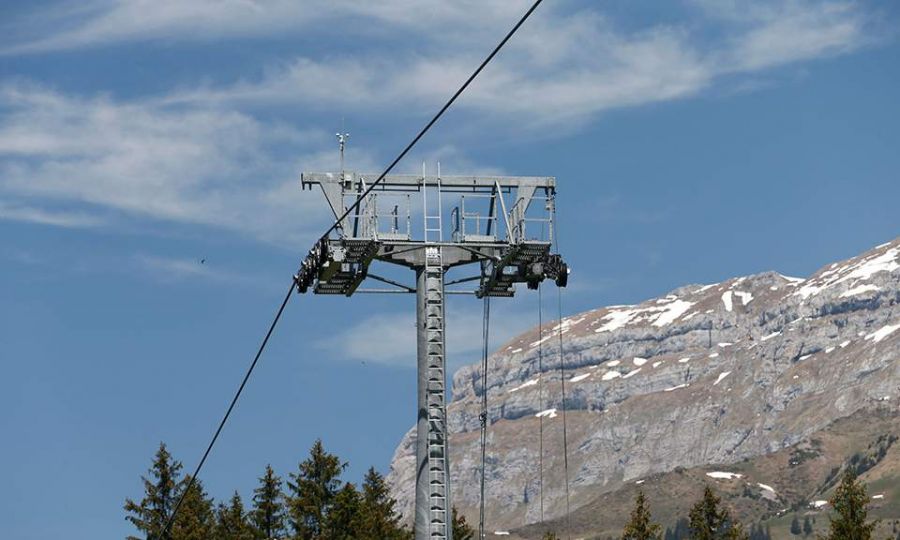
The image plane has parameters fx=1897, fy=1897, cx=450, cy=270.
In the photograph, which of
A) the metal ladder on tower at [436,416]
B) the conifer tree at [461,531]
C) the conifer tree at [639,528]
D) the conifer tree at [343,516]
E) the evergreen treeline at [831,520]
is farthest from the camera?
the conifer tree at [461,531]

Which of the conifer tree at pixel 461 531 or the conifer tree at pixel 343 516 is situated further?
the conifer tree at pixel 461 531

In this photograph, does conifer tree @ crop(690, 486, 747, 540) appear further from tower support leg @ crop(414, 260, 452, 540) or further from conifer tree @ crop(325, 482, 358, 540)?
tower support leg @ crop(414, 260, 452, 540)

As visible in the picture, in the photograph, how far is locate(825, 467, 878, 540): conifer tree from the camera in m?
98.8

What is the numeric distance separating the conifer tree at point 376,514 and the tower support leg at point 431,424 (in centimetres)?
5750

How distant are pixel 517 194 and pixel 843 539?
45.1m

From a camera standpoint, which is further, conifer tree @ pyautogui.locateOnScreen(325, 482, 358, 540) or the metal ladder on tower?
conifer tree @ pyautogui.locateOnScreen(325, 482, 358, 540)

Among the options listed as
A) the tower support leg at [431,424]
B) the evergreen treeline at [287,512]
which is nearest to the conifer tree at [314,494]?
the evergreen treeline at [287,512]

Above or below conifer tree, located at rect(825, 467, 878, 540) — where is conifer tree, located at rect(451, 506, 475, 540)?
above

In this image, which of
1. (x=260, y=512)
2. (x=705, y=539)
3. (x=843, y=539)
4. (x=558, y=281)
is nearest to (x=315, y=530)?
(x=260, y=512)

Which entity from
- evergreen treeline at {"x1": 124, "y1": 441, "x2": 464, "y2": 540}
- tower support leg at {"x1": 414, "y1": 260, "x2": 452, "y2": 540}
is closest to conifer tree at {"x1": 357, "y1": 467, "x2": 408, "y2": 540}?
evergreen treeline at {"x1": 124, "y1": 441, "x2": 464, "y2": 540}

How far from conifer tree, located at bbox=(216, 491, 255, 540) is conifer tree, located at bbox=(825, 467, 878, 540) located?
35337mm

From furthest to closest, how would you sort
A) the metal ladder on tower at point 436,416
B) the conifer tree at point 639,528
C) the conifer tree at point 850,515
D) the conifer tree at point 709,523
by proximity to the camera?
the conifer tree at point 639,528
the conifer tree at point 709,523
the conifer tree at point 850,515
the metal ladder on tower at point 436,416

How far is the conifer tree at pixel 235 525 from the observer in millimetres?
115688

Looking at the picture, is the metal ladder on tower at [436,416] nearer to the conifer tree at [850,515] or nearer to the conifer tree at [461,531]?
the conifer tree at [850,515]
